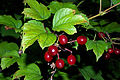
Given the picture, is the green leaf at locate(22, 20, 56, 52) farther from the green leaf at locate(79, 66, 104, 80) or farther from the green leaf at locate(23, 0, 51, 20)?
the green leaf at locate(79, 66, 104, 80)

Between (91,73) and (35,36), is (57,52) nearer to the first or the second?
(35,36)

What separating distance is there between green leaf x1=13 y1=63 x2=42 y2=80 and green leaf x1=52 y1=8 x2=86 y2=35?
1.71 feet

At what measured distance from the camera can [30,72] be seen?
147cm

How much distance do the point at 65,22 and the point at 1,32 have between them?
4.67ft

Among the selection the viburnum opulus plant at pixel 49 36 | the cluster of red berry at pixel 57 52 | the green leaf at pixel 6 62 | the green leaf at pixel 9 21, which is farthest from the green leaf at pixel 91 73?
the green leaf at pixel 9 21

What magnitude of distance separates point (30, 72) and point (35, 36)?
Result: 1.82 feet

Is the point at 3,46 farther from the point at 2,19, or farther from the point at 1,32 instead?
the point at 2,19

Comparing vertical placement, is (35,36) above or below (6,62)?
above

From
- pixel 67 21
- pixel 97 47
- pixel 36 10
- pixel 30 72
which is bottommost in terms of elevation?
pixel 30 72

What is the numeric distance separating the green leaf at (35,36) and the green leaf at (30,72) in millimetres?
487

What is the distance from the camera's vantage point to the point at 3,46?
6.69 feet

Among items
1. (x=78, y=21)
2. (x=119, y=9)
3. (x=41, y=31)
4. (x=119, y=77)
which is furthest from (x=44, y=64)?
(x=119, y=77)

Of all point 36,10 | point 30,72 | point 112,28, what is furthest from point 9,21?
point 112,28

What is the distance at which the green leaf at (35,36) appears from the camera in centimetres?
103
